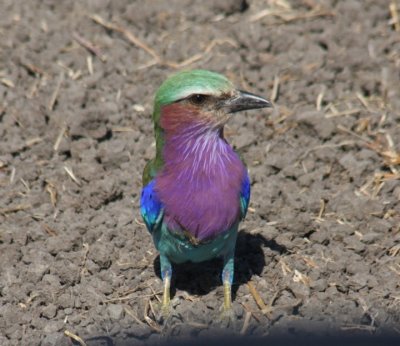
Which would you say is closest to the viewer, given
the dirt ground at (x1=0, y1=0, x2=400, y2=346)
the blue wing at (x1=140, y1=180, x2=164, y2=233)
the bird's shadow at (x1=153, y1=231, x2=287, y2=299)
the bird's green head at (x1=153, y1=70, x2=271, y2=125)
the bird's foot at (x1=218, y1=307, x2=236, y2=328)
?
the bird's green head at (x1=153, y1=70, x2=271, y2=125)

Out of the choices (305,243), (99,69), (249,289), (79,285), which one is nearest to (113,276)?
(79,285)

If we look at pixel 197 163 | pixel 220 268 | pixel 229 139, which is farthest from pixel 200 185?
pixel 229 139

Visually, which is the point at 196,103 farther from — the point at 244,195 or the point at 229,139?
the point at 229,139

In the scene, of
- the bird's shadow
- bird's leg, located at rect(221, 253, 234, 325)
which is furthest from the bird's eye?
the bird's shadow

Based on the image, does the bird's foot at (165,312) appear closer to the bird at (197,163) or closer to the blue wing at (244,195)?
the bird at (197,163)

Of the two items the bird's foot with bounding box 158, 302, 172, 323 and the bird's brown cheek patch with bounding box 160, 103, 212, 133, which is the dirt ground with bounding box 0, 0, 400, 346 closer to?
the bird's foot with bounding box 158, 302, 172, 323

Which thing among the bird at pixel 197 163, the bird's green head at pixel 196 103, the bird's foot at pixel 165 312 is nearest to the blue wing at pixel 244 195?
the bird at pixel 197 163
